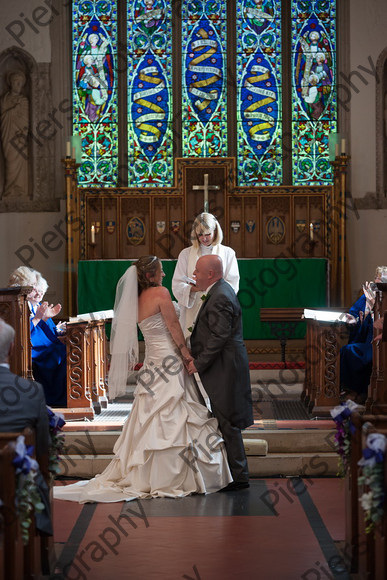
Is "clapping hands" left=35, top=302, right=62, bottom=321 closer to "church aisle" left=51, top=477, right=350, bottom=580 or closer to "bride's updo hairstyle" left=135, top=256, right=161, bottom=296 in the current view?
"bride's updo hairstyle" left=135, top=256, right=161, bottom=296

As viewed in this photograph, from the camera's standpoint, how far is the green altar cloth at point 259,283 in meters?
11.1

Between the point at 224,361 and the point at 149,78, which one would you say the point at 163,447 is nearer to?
the point at 224,361

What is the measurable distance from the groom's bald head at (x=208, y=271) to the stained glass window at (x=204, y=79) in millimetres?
6568

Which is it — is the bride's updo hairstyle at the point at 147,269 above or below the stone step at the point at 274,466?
above

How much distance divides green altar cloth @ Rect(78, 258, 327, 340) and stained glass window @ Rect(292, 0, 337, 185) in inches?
65.2

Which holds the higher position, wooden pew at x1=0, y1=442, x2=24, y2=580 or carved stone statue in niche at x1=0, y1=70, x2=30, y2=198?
carved stone statue in niche at x1=0, y1=70, x2=30, y2=198

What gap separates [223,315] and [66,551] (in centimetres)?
194

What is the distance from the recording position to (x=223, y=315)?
5.87 meters

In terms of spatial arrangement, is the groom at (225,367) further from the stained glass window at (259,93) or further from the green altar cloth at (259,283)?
the stained glass window at (259,93)

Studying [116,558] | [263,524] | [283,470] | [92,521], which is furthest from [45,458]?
[283,470]

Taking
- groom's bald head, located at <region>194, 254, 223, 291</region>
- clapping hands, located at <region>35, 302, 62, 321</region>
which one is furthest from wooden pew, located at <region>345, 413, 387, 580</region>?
clapping hands, located at <region>35, 302, 62, 321</region>

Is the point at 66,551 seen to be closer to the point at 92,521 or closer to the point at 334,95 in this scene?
the point at 92,521

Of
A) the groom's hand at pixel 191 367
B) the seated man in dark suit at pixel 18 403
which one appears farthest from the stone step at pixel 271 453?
the seated man in dark suit at pixel 18 403

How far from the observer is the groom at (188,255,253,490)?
5863 millimetres
